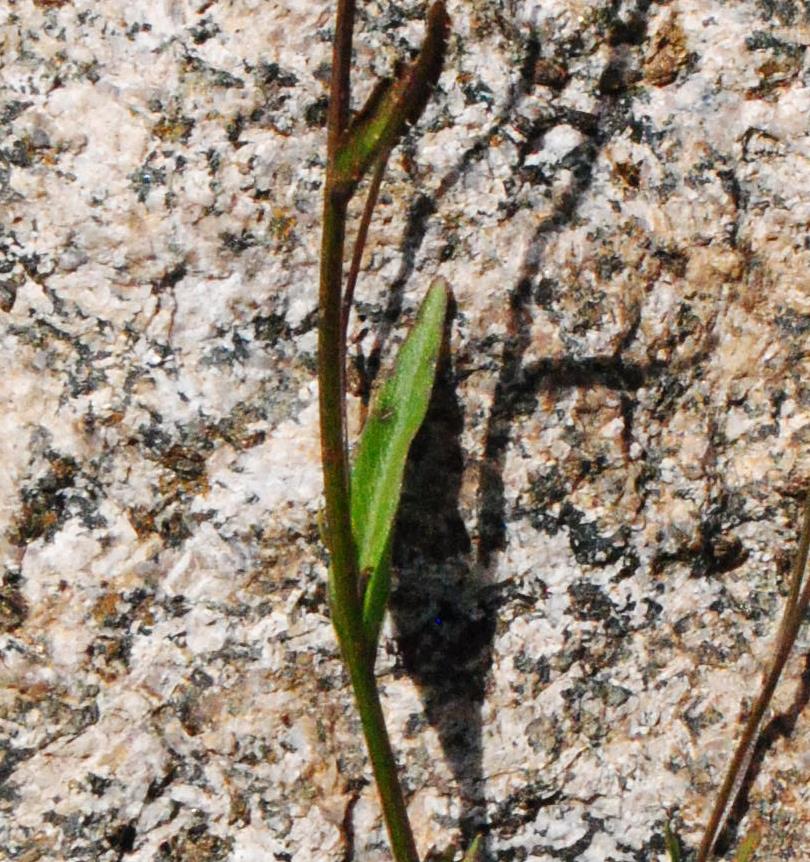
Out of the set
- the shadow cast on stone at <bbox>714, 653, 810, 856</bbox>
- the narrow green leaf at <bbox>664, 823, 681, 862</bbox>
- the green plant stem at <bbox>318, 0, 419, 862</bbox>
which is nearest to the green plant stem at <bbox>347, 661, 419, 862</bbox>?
the green plant stem at <bbox>318, 0, 419, 862</bbox>

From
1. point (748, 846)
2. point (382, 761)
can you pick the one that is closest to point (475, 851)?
point (382, 761)

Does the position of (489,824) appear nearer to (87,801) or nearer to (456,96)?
(87,801)

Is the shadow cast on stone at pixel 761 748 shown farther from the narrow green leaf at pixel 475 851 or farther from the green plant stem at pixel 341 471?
the green plant stem at pixel 341 471

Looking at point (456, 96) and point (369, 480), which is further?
point (456, 96)

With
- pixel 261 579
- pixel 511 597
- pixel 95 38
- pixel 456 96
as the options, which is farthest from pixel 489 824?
pixel 95 38

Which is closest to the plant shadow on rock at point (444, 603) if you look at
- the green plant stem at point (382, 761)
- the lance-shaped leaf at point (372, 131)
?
the green plant stem at point (382, 761)

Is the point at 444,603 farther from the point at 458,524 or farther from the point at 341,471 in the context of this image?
the point at 341,471

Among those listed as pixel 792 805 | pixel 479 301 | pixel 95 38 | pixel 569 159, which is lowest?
pixel 792 805
